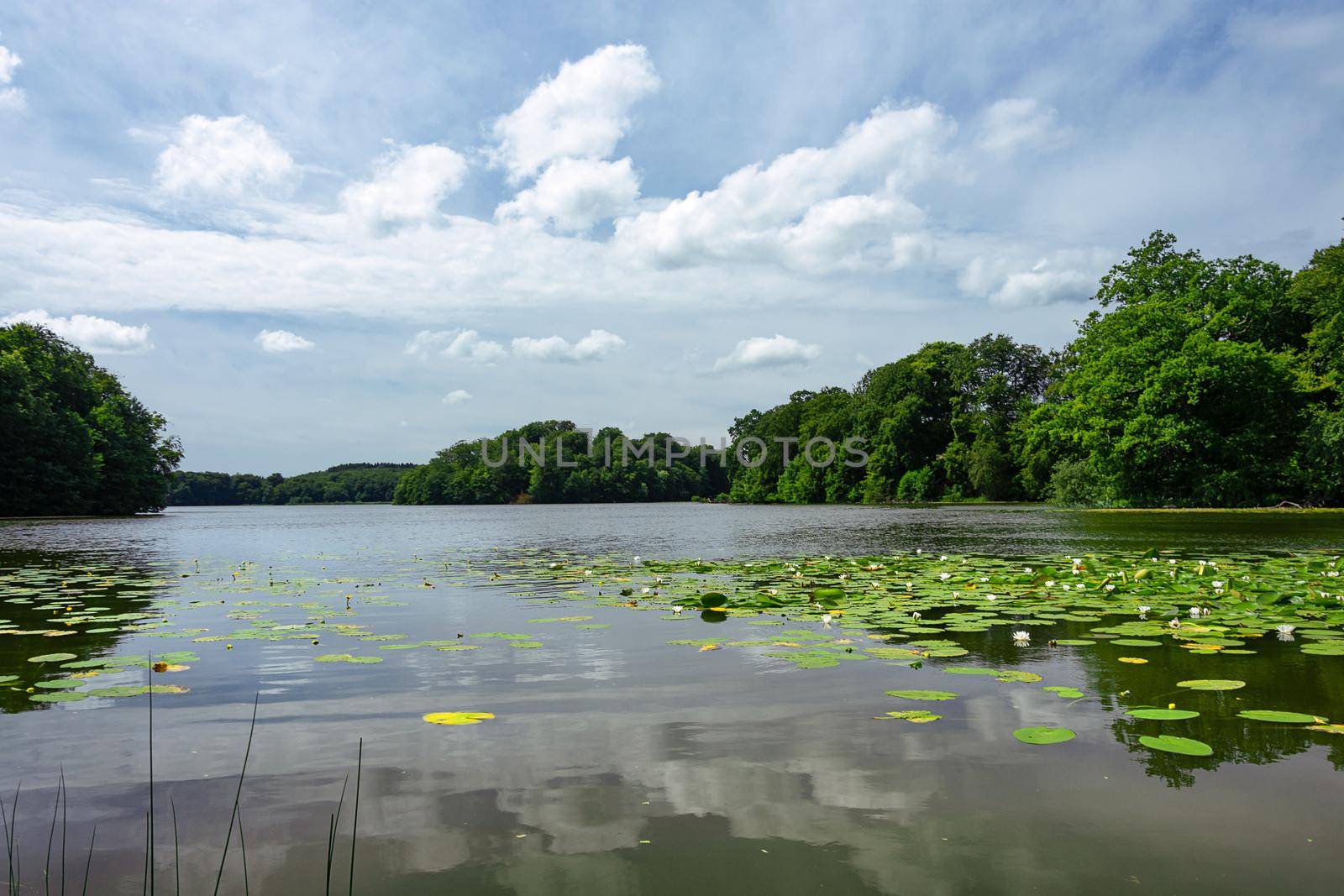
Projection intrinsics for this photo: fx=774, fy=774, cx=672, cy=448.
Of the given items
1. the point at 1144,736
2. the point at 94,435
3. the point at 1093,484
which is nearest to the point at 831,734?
the point at 1144,736

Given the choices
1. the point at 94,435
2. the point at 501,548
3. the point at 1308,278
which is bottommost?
the point at 501,548

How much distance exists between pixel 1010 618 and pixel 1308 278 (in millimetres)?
34058

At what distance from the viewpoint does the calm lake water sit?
6.82 feet

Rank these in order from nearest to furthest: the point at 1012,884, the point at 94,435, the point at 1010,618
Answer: the point at 1012,884 < the point at 1010,618 < the point at 94,435

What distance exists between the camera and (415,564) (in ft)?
41.2

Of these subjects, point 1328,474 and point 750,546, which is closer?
point 750,546

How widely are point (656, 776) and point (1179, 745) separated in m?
1.98

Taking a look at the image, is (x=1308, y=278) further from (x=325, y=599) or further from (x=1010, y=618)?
(x=325, y=599)

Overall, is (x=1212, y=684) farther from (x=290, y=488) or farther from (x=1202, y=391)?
(x=290, y=488)

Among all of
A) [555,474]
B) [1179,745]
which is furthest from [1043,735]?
[555,474]

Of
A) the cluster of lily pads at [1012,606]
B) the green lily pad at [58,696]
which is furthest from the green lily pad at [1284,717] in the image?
the green lily pad at [58,696]

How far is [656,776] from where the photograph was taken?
279 cm

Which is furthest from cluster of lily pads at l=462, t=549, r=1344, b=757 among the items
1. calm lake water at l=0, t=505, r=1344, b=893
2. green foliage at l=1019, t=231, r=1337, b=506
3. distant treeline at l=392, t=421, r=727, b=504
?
distant treeline at l=392, t=421, r=727, b=504

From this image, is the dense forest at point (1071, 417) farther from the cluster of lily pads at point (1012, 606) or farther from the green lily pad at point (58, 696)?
the green lily pad at point (58, 696)
